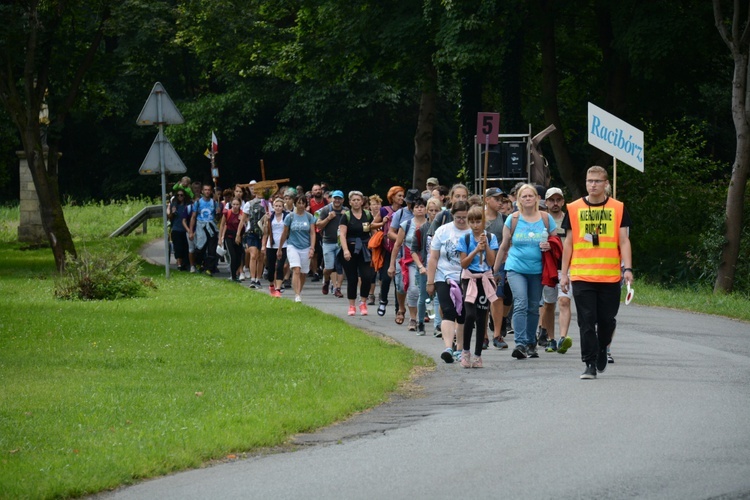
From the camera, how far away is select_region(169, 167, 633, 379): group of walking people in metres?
12.1

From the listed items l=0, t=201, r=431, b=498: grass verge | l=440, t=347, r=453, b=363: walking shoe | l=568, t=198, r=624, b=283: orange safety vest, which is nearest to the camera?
l=0, t=201, r=431, b=498: grass verge

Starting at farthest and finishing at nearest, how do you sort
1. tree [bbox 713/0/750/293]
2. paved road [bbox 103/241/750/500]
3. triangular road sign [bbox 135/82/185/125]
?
tree [bbox 713/0/750/293]
triangular road sign [bbox 135/82/185/125]
paved road [bbox 103/241/750/500]

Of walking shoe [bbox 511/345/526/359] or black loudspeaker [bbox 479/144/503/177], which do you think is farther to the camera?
black loudspeaker [bbox 479/144/503/177]

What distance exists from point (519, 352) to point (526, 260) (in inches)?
37.7

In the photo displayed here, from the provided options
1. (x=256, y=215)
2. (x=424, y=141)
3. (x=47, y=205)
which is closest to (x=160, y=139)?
→ (x=256, y=215)

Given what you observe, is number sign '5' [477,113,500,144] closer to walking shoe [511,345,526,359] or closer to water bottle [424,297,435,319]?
water bottle [424,297,435,319]

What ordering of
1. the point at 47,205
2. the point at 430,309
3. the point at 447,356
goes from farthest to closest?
the point at 47,205
the point at 430,309
the point at 447,356

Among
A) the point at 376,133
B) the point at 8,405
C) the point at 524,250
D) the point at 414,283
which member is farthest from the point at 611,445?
the point at 376,133

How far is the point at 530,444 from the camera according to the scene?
8.84 m

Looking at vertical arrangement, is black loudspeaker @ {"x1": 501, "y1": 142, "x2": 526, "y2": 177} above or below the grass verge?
above

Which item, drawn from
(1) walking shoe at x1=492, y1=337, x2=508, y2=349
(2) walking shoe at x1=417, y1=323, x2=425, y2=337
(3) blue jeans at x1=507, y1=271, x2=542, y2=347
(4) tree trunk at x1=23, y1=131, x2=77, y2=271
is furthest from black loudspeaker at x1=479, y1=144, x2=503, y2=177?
(3) blue jeans at x1=507, y1=271, x2=542, y2=347

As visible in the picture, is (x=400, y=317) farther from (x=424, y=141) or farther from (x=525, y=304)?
(x=424, y=141)

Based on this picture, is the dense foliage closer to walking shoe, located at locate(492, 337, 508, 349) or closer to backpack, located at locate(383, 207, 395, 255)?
backpack, located at locate(383, 207, 395, 255)

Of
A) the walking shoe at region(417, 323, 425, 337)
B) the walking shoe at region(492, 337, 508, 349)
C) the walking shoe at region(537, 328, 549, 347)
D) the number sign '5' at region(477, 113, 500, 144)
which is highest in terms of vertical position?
the number sign '5' at region(477, 113, 500, 144)
